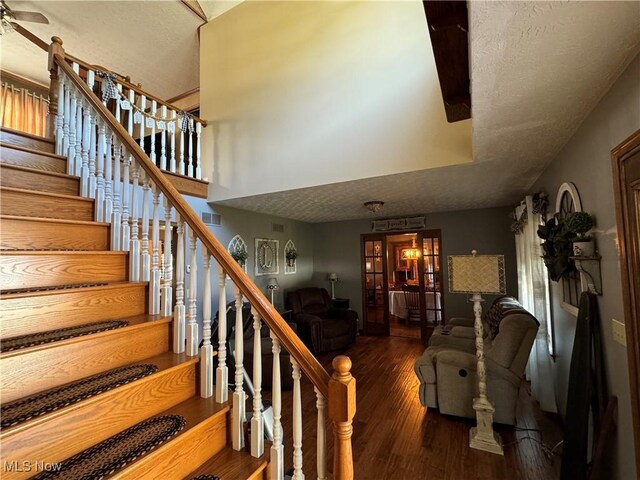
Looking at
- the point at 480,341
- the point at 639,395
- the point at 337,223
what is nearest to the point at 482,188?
the point at 480,341

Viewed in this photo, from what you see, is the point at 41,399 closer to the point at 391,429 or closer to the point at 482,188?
the point at 391,429

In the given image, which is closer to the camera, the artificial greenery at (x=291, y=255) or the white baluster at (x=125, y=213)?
the white baluster at (x=125, y=213)

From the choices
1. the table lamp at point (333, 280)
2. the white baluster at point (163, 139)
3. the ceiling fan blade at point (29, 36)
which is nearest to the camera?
the white baluster at point (163, 139)

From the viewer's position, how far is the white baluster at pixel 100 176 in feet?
6.95

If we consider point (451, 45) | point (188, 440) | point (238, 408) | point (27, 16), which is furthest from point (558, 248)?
point (27, 16)

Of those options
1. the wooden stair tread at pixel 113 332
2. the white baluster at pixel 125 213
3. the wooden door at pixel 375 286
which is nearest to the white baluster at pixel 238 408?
the wooden stair tread at pixel 113 332

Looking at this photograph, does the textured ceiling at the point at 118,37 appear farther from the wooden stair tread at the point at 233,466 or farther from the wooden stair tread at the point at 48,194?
the wooden stair tread at the point at 233,466

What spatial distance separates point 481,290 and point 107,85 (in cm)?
419

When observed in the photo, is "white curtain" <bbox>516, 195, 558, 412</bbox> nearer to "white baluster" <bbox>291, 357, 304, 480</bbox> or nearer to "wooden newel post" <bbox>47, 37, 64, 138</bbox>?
"white baluster" <bbox>291, 357, 304, 480</bbox>

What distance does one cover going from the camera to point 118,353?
147 centimetres

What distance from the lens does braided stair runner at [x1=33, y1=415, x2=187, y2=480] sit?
994 millimetres

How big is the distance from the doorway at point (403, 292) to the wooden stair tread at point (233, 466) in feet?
15.0

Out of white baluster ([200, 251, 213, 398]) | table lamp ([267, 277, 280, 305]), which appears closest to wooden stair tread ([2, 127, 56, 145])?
white baluster ([200, 251, 213, 398])

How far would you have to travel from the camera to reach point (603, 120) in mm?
1539
